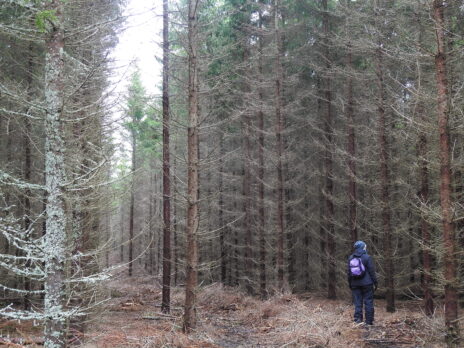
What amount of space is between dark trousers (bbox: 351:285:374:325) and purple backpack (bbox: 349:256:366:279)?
29cm

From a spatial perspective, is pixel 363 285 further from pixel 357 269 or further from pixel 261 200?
pixel 261 200

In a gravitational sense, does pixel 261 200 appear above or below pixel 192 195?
above

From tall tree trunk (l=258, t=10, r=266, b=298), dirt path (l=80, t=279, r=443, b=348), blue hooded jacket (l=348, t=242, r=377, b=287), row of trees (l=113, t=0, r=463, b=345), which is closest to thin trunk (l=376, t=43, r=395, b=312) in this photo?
row of trees (l=113, t=0, r=463, b=345)

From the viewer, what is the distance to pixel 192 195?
860 cm

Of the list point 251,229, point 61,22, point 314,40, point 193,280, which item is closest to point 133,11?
point 61,22

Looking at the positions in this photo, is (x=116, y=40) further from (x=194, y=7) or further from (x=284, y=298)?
(x=284, y=298)

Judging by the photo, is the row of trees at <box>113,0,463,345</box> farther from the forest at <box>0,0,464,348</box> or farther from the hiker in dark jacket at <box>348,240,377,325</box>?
the hiker in dark jacket at <box>348,240,377,325</box>

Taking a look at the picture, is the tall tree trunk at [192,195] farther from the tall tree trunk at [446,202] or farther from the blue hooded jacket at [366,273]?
the tall tree trunk at [446,202]

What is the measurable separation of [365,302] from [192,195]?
183 inches

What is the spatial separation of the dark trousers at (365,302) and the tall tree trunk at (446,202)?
7.77 feet

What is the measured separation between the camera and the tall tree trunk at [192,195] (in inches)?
335

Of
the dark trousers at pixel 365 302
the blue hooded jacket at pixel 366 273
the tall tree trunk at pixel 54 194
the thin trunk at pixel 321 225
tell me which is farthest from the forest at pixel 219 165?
the blue hooded jacket at pixel 366 273

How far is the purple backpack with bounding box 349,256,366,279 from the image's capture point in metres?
8.91

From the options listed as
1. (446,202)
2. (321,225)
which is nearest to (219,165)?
(321,225)
